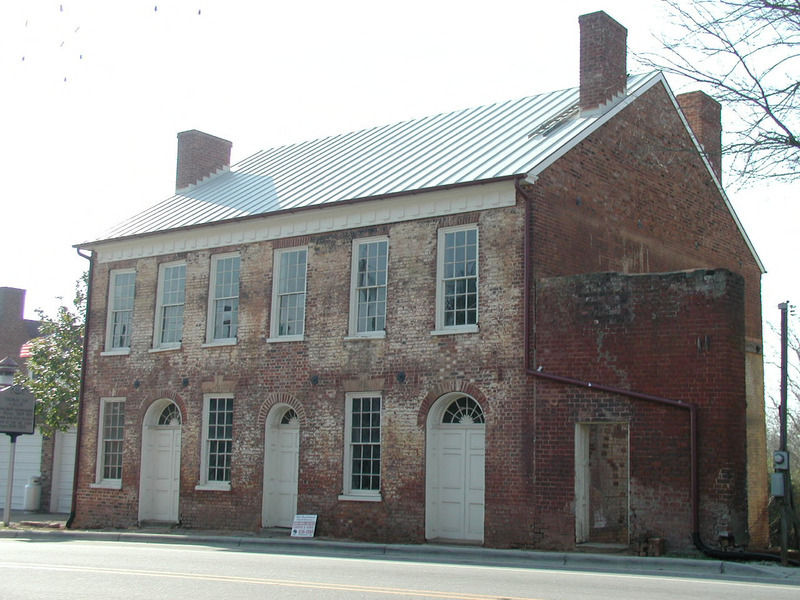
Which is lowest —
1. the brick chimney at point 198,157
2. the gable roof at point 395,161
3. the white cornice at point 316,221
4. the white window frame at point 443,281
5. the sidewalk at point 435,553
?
the sidewalk at point 435,553

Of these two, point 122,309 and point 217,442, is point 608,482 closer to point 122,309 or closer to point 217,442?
point 217,442

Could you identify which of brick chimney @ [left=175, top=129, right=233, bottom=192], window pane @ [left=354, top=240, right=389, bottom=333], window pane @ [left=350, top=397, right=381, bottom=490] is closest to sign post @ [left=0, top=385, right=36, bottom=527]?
brick chimney @ [left=175, top=129, right=233, bottom=192]

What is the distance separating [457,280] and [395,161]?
14.1 ft

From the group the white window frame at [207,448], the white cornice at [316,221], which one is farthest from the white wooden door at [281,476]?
the white cornice at [316,221]

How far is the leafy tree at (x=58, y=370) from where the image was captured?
27.8 m

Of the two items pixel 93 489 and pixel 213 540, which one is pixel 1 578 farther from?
pixel 93 489

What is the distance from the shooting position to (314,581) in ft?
38.3

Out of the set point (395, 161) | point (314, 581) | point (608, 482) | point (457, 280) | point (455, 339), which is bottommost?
point (314, 581)

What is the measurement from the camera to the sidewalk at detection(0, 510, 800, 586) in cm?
1375

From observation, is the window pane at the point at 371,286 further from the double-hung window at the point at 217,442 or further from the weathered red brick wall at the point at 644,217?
the double-hung window at the point at 217,442

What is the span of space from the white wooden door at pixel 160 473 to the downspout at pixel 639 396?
378 inches

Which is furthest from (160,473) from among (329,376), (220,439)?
(329,376)

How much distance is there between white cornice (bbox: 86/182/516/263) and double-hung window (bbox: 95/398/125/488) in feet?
12.1

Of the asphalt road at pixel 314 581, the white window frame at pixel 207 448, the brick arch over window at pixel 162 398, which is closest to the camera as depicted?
the asphalt road at pixel 314 581
